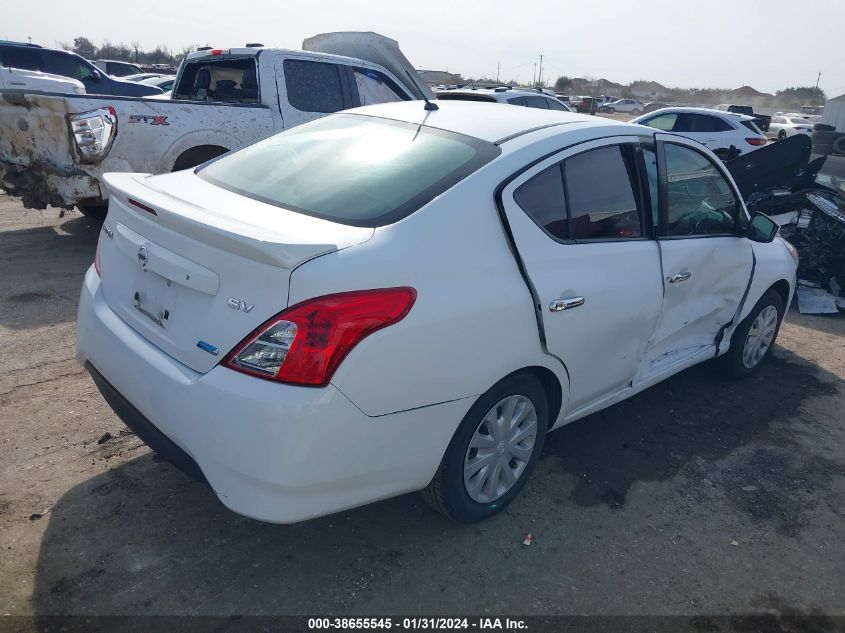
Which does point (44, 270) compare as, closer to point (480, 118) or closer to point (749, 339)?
point (480, 118)

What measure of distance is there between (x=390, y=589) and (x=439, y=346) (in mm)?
976

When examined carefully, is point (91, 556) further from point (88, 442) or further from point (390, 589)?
point (390, 589)

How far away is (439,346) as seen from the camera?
7.85ft

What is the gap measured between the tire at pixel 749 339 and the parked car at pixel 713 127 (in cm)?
944

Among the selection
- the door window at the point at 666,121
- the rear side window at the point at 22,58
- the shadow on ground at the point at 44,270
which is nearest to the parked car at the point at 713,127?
the door window at the point at 666,121

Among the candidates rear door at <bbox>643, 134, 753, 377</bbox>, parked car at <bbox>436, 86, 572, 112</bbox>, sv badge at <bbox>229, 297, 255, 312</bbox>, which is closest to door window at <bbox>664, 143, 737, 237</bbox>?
rear door at <bbox>643, 134, 753, 377</bbox>

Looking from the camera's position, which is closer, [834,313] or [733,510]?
[733,510]

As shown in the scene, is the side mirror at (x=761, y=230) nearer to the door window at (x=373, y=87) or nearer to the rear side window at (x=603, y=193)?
the rear side window at (x=603, y=193)

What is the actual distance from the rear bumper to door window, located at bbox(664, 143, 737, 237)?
190 centimetres

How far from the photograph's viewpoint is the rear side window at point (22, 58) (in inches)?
549

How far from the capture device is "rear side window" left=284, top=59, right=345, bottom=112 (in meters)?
7.25

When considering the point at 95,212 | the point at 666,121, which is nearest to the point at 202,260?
the point at 95,212

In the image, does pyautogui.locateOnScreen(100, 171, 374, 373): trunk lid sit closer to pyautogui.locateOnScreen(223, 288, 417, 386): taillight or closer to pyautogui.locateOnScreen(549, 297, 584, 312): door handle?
pyautogui.locateOnScreen(223, 288, 417, 386): taillight

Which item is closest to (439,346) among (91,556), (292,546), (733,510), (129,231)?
(292,546)
